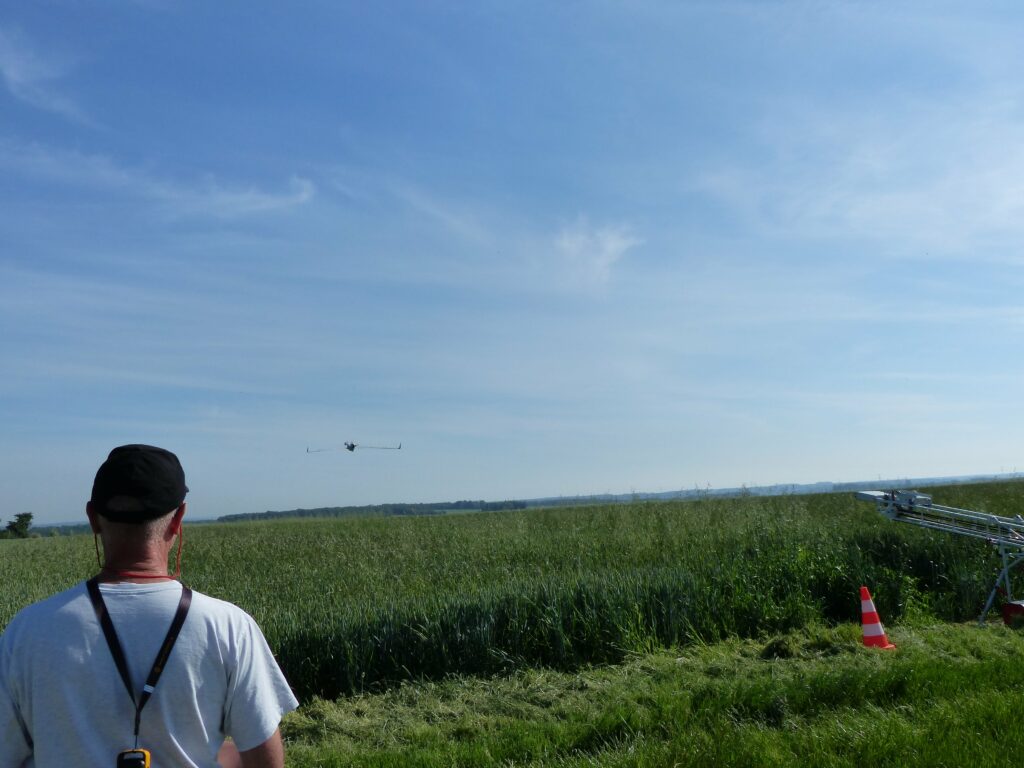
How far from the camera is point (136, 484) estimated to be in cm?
247

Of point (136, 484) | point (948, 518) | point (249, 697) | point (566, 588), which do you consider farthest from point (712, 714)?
point (948, 518)

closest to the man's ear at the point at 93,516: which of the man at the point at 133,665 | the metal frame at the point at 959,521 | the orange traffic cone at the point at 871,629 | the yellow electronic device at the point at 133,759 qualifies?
the man at the point at 133,665

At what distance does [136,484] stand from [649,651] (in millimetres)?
8529

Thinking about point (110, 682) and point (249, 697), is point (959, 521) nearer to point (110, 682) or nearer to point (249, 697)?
point (249, 697)

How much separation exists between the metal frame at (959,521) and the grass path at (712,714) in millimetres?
3107

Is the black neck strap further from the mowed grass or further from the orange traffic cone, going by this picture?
the orange traffic cone

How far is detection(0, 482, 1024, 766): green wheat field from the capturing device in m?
6.42

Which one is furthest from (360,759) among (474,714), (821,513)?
(821,513)

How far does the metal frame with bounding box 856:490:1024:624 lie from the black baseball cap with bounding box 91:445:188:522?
41.0 feet

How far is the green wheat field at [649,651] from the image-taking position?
21.1 feet

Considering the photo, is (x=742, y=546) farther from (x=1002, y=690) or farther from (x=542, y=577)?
(x=1002, y=690)

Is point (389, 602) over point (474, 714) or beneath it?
over

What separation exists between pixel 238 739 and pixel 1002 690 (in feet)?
24.3

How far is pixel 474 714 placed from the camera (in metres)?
7.66
